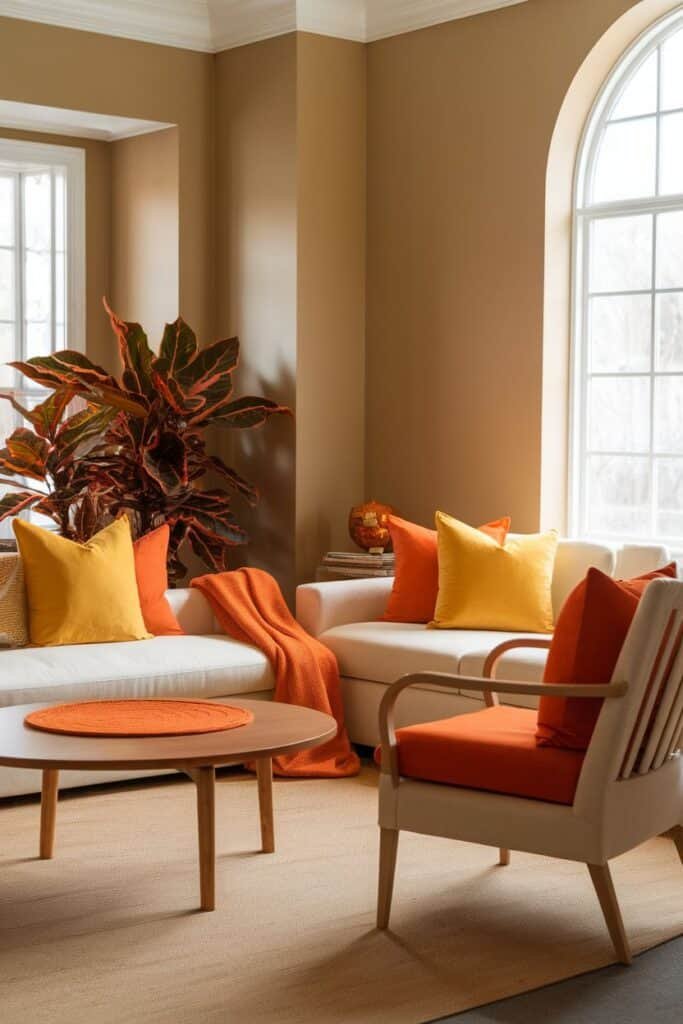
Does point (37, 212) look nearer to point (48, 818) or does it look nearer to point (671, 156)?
point (671, 156)

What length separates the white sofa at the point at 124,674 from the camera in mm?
5066

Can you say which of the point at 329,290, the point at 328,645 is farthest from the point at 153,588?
the point at 329,290

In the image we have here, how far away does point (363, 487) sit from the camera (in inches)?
287

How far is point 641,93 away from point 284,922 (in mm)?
3967

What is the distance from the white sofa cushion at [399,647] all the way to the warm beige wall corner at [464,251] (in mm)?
966

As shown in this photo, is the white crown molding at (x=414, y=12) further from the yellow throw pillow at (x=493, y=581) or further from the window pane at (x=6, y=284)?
the yellow throw pillow at (x=493, y=581)

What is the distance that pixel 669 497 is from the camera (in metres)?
6.21

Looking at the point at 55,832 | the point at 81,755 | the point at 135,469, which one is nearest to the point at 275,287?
the point at 135,469

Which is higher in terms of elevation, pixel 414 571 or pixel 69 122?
pixel 69 122

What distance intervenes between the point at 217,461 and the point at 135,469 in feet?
1.30

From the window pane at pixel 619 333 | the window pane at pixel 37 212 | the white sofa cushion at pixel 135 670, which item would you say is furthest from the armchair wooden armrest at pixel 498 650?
the window pane at pixel 37 212

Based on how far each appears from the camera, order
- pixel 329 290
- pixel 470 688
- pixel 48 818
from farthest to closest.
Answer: pixel 329 290, pixel 48 818, pixel 470 688

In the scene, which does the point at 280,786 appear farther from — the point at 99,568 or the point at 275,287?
the point at 275,287

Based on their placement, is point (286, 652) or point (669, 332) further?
point (669, 332)
